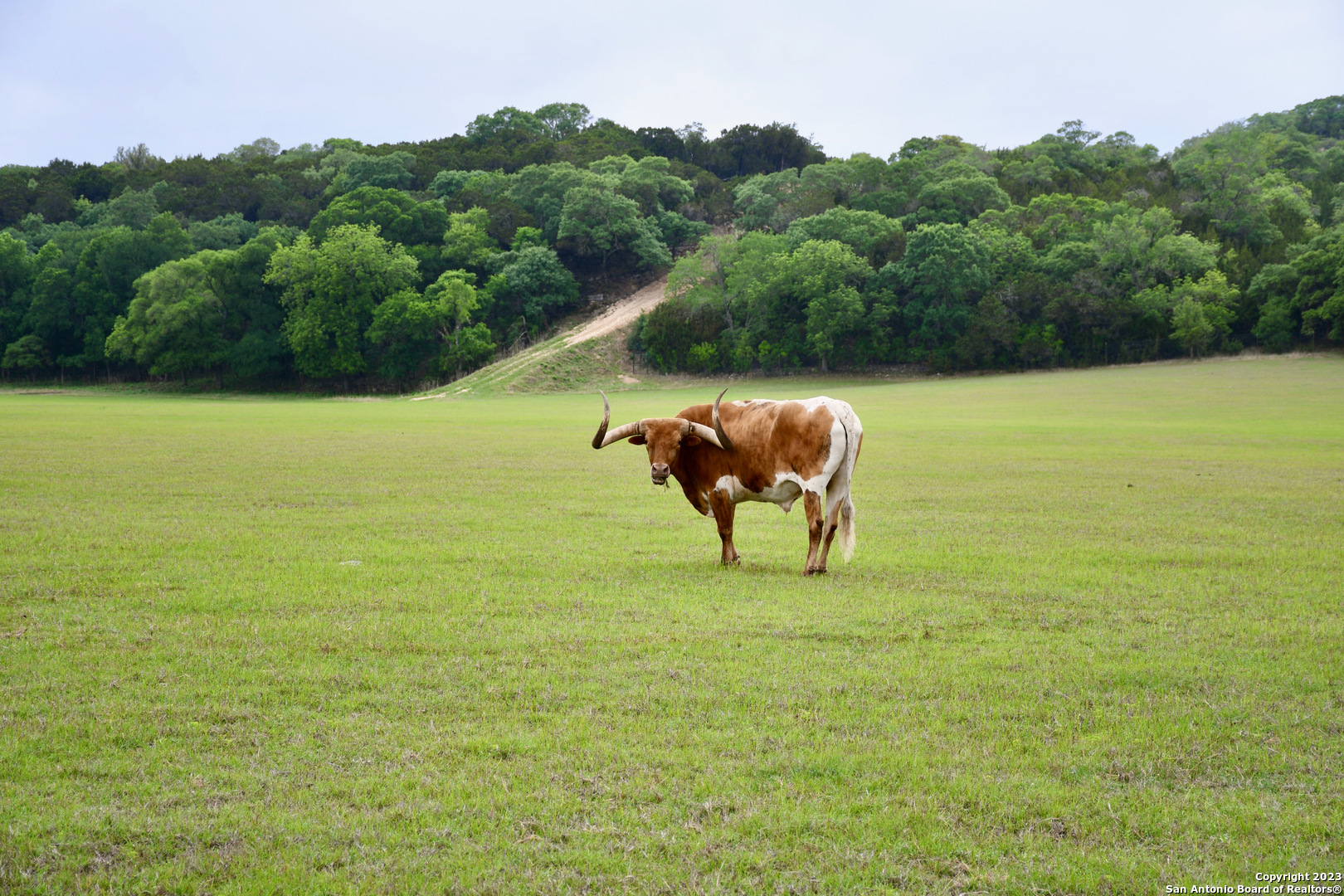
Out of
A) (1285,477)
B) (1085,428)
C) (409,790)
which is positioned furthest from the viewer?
(1085,428)

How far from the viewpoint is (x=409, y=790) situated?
5297 millimetres

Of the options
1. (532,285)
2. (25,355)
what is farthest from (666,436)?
(25,355)

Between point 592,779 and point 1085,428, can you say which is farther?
point 1085,428

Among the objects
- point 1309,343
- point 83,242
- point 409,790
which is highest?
point 83,242

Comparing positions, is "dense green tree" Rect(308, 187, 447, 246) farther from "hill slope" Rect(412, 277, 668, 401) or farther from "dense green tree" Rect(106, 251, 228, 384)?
"hill slope" Rect(412, 277, 668, 401)

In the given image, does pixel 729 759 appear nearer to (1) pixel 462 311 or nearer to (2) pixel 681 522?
(2) pixel 681 522

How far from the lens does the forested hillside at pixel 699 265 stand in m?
77.1

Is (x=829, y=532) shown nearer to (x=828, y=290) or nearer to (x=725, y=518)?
(x=725, y=518)

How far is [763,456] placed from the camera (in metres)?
12.1

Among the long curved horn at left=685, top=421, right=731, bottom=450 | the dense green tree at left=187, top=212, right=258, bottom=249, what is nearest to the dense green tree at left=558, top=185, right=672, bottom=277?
the dense green tree at left=187, top=212, right=258, bottom=249

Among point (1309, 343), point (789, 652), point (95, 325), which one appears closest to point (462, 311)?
point (95, 325)

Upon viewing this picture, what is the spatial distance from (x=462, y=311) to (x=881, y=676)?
77772mm

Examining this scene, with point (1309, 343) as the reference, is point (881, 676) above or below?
below

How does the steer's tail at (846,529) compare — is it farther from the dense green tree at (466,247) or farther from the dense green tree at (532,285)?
the dense green tree at (466,247)
